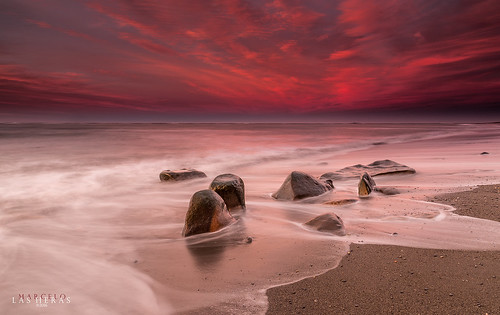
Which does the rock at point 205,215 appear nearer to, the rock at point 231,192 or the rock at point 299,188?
the rock at point 231,192

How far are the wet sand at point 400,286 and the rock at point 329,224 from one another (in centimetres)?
47

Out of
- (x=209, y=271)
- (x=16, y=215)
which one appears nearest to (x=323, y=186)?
(x=209, y=271)

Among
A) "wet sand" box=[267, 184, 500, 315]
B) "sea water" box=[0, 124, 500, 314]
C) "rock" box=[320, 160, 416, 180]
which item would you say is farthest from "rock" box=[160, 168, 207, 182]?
"wet sand" box=[267, 184, 500, 315]

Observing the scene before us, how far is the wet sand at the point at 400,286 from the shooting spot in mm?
1901

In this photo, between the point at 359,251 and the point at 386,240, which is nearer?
the point at 359,251

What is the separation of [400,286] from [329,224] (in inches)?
50.6

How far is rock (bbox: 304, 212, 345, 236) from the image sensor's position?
3.32 metres

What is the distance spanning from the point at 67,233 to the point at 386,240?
3.95 metres

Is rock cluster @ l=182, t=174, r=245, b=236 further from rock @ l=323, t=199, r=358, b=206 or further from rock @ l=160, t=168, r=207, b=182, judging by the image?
rock @ l=160, t=168, r=207, b=182

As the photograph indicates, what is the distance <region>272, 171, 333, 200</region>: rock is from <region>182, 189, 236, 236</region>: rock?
1654 millimetres

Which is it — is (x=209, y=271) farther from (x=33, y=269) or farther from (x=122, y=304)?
(x=33, y=269)

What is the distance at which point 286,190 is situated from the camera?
205 inches

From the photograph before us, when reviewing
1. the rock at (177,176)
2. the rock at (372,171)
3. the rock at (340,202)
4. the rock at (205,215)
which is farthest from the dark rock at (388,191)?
the rock at (177,176)

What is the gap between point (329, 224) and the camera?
11.2 ft
